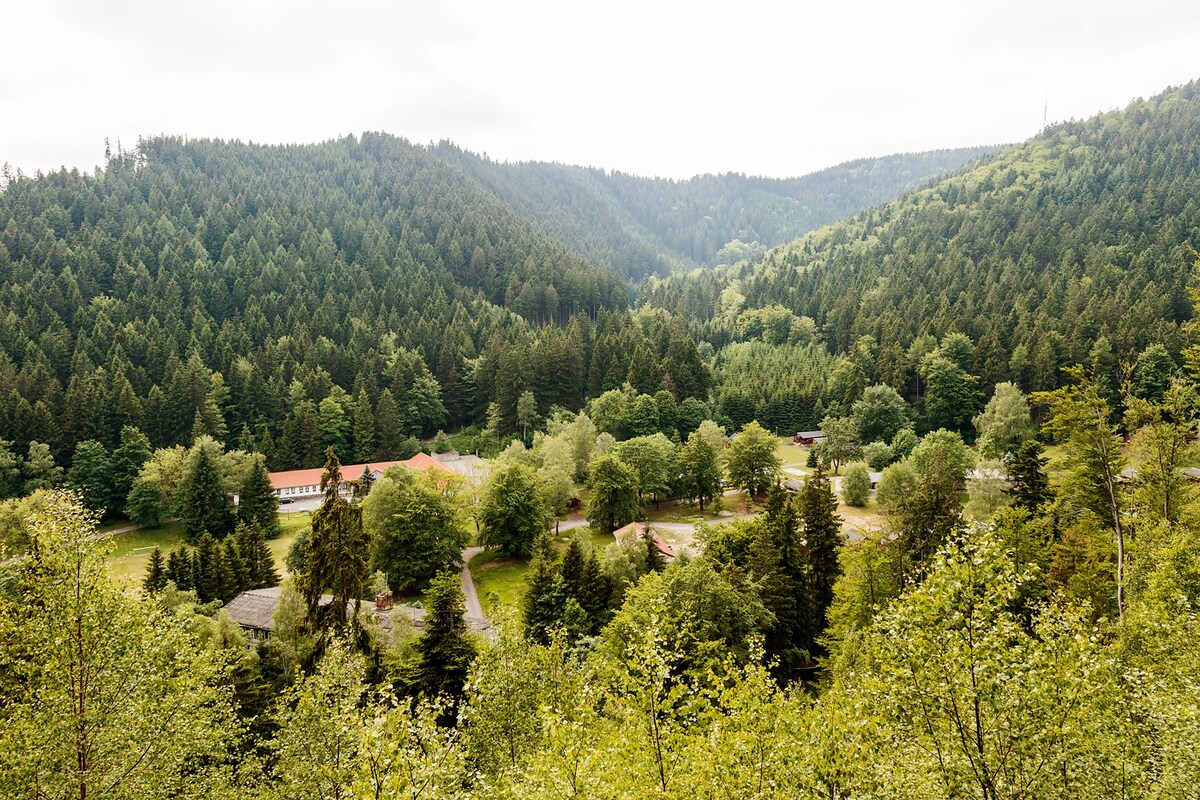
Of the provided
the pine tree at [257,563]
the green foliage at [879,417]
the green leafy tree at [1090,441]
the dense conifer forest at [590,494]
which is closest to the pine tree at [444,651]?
the dense conifer forest at [590,494]

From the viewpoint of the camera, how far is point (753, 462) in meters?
68.0

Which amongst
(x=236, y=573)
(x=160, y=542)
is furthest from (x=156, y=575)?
(x=160, y=542)

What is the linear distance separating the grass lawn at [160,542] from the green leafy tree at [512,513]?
18.3 meters

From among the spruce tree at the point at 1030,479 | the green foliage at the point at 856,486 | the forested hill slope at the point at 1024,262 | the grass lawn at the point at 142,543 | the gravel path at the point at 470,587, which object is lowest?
the gravel path at the point at 470,587

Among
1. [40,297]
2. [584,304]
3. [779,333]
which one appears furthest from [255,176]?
[779,333]

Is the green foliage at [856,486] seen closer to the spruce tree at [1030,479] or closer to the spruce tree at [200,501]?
the spruce tree at [1030,479]

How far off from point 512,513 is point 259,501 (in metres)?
29.1

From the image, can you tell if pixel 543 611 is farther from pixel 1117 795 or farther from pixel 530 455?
pixel 530 455

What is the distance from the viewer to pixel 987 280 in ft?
388

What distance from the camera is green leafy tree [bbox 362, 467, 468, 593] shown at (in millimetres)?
50906

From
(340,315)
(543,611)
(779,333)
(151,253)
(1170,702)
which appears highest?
(151,253)

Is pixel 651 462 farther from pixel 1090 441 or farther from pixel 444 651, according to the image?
pixel 1090 441

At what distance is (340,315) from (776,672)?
353ft

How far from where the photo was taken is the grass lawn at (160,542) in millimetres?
58406
